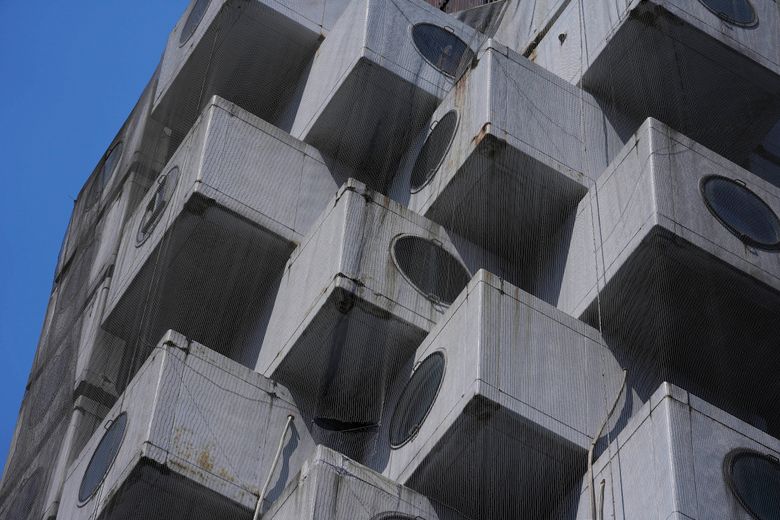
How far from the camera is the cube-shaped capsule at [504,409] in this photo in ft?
64.5

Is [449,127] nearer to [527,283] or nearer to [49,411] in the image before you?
[527,283]

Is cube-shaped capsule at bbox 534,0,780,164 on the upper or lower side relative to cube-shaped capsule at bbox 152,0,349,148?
upper

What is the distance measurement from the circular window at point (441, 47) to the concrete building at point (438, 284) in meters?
0.06

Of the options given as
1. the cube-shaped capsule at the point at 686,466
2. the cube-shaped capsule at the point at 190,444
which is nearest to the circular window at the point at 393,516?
the cube-shaped capsule at the point at 686,466

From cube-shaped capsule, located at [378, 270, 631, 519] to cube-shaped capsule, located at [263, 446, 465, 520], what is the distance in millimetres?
725

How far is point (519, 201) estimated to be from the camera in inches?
952

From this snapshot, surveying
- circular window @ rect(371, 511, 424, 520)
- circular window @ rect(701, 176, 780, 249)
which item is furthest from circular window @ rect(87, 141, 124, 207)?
circular window @ rect(371, 511, 424, 520)

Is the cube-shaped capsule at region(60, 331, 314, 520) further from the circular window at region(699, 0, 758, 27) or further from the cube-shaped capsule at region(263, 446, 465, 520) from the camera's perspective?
the circular window at region(699, 0, 758, 27)

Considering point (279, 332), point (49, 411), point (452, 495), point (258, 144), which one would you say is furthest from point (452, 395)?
point (49, 411)

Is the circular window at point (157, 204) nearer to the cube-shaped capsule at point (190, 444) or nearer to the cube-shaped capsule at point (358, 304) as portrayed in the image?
the cube-shaped capsule at point (358, 304)

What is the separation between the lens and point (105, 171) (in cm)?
3403

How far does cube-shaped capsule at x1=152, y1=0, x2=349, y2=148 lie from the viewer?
96.1 ft

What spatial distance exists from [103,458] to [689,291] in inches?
346

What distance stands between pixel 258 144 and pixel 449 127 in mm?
3349
